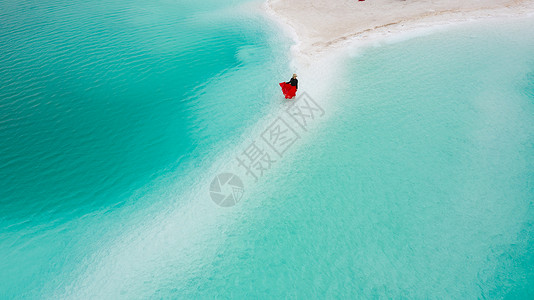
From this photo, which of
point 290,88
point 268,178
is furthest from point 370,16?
point 268,178

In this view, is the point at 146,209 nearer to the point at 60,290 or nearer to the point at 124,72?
the point at 60,290

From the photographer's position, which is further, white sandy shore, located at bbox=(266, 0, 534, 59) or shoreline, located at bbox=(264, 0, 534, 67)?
white sandy shore, located at bbox=(266, 0, 534, 59)

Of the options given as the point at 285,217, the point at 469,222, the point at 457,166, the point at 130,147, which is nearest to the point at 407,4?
the point at 457,166

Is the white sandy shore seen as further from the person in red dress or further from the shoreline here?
the person in red dress

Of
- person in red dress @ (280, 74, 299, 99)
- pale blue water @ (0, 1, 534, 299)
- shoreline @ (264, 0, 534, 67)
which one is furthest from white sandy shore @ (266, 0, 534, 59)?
person in red dress @ (280, 74, 299, 99)

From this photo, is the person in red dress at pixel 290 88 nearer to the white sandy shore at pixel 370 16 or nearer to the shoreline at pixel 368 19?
the shoreline at pixel 368 19
